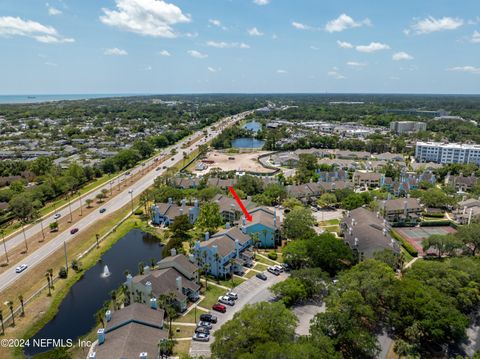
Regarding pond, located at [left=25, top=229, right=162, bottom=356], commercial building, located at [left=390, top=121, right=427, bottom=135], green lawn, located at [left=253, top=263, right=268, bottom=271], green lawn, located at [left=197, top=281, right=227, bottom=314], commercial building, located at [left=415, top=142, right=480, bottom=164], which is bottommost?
pond, located at [left=25, top=229, right=162, bottom=356]

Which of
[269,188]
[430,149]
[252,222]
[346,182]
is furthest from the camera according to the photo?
[430,149]

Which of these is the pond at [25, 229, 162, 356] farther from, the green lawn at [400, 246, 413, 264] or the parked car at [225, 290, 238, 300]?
the green lawn at [400, 246, 413, 264]

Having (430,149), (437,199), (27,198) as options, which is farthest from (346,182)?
(27,198)

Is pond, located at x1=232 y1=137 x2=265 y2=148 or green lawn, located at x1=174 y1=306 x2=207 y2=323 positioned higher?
pond, located at x1=232 y1=137 x2=265 y2=148

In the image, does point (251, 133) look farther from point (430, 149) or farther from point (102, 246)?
point (102, 246)

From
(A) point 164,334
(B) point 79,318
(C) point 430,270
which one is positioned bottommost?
(B) point 79,318

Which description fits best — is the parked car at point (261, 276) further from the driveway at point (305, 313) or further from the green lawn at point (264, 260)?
the driveway at point (305, 313)

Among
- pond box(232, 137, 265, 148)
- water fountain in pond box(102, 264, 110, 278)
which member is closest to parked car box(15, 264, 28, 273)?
water fountain in pond box(102, 264, 110, 278)

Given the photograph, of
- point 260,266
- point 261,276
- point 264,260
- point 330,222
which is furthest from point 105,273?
point 330,222
